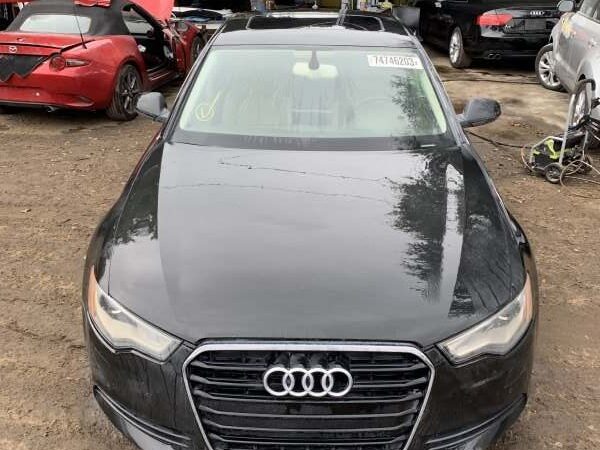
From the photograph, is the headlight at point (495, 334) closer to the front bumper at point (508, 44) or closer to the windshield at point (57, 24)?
the windshield at point (57, 24)

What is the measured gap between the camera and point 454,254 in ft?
7.64

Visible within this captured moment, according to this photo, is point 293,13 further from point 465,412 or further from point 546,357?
point 465,412

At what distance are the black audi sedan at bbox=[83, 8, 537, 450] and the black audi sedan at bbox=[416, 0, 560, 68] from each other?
750cm

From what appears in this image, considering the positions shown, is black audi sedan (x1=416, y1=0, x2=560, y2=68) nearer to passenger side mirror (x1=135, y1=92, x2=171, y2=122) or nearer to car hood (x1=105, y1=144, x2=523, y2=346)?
passenger side mirror (x1=135, y1=92, x2=171, y2=122)

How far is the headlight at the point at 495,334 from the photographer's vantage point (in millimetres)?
2021

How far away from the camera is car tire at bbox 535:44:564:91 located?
9.14 meters

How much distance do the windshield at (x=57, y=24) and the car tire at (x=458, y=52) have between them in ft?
20.0

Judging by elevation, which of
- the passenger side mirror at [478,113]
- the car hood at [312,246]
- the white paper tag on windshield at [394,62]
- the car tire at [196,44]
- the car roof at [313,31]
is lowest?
the car tire at [196,44]

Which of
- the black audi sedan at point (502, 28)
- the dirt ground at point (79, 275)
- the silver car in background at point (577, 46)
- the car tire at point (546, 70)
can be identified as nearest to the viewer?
the dirt ground at point (79, 275)

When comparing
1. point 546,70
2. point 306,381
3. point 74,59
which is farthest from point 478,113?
point 546,70

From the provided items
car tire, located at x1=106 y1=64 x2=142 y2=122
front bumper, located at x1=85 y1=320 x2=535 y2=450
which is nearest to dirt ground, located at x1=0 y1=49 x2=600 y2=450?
car tire, located at x1=106 y1=64 x2=142 y2=122

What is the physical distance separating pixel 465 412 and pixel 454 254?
57 cm

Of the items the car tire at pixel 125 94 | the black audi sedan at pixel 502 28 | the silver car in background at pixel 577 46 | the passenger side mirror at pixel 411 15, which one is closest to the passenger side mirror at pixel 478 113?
the silver car in background at pixel 577 46

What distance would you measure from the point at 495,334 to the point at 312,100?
180 centimetres
